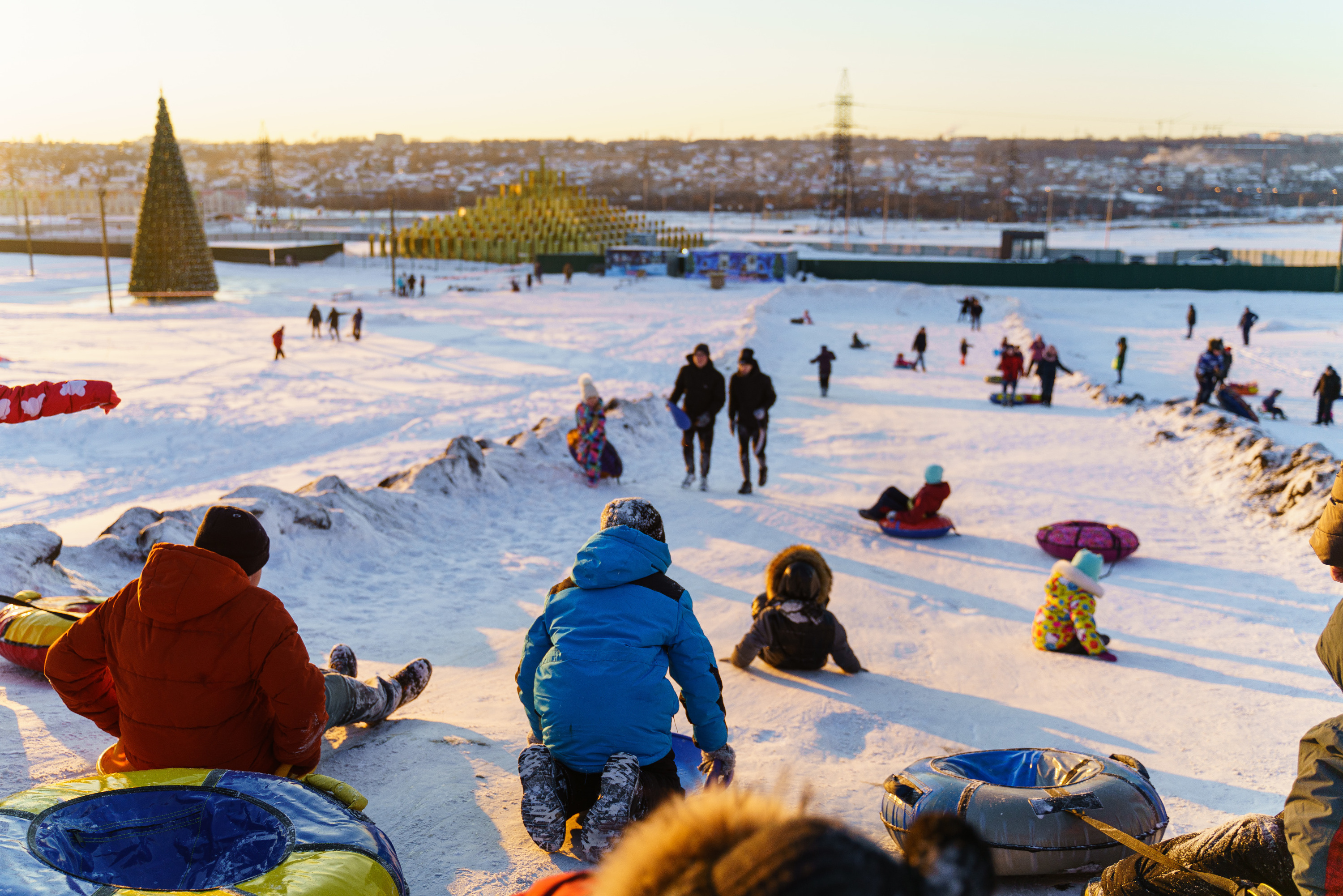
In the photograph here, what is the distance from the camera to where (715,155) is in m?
182

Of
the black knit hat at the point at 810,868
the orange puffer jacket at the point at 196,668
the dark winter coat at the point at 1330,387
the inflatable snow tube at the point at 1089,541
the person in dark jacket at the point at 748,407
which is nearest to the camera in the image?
the black knit hat at the point at 810,868

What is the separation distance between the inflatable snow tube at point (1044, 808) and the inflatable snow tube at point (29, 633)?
344 cm

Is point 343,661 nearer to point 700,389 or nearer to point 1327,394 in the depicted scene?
point 700,389

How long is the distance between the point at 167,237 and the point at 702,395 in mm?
25786

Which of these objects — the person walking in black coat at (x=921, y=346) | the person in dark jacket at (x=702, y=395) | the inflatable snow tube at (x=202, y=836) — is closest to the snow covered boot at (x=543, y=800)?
the inflatable snow tube at (x=202, y=836)

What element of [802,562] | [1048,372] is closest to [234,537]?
[802,562]

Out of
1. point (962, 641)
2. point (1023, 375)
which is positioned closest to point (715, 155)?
point (1023, 375)

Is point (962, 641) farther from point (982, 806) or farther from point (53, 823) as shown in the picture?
point (53, 823)

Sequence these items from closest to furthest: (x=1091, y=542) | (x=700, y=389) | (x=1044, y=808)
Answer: (x=1044, y=808) < (x=1091, y=542) < (x=700, y=389)

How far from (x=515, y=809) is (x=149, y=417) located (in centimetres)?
1186

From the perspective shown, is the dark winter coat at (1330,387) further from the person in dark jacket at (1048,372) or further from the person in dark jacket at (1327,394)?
the person in dark jacket at (1048,372)

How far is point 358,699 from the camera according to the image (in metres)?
3.53

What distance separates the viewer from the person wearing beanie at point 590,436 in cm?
909

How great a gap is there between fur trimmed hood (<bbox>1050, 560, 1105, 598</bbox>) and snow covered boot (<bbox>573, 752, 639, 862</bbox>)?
11.9 ft
